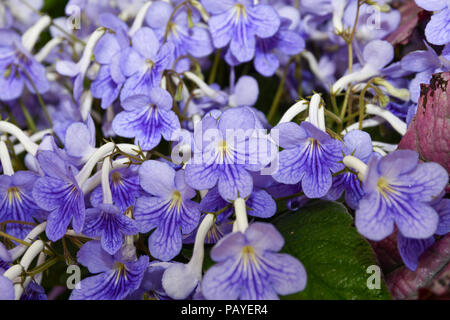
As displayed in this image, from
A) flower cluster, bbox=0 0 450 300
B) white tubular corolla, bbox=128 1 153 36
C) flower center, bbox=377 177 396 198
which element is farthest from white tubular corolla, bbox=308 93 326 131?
white tubular corolla, bbox=128 1 153 36

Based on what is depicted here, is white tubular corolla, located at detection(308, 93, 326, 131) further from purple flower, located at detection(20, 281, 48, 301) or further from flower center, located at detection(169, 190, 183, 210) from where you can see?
purple flower, located at detection(20, 281, 48, 301)

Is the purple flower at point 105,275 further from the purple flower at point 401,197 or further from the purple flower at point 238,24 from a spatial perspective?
the purple flower at point 238,24

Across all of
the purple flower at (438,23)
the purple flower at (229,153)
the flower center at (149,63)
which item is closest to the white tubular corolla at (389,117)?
the purple flower at (438,23)

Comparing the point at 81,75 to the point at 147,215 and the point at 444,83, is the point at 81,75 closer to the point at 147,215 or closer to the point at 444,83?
the point at 147,215

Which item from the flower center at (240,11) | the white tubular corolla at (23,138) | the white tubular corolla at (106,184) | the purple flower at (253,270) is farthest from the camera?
the flower center at (240,11)

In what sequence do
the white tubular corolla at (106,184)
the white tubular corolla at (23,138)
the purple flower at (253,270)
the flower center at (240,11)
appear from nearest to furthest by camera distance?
the purple flower at (253,270)
the white tubular corolla at (106,184)
the white tubular corolla at (23,138)
the flower center at (240,11)
